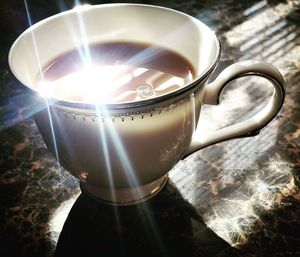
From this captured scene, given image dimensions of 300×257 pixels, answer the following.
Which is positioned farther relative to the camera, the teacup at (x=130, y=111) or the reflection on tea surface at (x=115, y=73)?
the reflection on tea surface at (x=115, y=73)

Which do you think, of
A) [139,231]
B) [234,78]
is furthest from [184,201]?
[234,78]

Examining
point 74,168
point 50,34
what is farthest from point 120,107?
point 50,34

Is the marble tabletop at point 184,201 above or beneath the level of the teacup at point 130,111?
beneath

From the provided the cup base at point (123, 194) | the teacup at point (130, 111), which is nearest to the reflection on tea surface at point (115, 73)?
the teacup at point (130, 111)

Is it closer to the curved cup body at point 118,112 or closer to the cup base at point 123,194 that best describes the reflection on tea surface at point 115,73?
the curved cup body at point 118,112

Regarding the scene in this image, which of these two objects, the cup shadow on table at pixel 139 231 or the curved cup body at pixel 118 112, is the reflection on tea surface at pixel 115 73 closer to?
the curved cup body at pixel 118 112

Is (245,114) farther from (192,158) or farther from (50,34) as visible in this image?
(50,34)

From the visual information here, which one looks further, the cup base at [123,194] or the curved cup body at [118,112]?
the cup base at [123,194]

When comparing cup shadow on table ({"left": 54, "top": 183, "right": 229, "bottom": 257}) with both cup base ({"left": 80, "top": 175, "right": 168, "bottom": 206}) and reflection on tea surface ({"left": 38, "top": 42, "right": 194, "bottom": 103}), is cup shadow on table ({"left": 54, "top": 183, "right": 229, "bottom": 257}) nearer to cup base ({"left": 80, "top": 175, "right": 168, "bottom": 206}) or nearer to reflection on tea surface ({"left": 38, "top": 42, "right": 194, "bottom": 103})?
cup base ({"left": 80, "top": 175, "right": 168, "bottom": 206})
